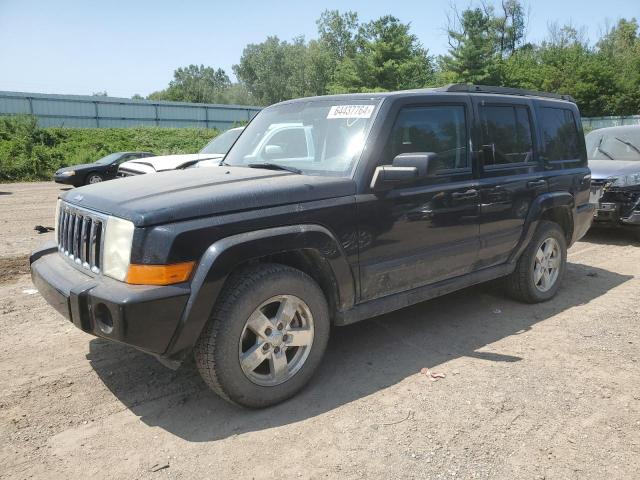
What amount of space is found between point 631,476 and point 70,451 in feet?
9.52

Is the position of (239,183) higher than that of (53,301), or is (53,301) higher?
(239,183)

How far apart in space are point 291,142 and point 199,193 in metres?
1.28

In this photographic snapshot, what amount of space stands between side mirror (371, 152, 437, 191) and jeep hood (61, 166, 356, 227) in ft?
0.68

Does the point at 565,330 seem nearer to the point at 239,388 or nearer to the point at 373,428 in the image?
the point at 373,428

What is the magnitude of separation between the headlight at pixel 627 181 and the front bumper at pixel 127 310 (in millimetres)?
7372

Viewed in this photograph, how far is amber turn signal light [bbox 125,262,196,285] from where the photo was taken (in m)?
2.80

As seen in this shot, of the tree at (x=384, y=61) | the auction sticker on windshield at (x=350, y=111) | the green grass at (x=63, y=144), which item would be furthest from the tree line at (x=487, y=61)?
the auction sticker on windshield at (x=350, y=111)

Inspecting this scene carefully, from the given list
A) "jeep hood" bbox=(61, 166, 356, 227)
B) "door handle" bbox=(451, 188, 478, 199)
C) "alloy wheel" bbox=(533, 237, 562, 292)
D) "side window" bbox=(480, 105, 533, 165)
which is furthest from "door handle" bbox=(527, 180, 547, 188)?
"jeep hood" bbox=(61, 166, 356, 227)

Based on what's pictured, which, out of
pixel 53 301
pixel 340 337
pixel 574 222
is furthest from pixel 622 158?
pixel 53 301

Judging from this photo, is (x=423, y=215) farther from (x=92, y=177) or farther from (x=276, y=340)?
(x=92, y=177)

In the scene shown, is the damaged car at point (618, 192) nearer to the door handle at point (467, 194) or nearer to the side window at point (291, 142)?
the door handle at point (467, 194)

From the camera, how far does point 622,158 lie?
8.95 m

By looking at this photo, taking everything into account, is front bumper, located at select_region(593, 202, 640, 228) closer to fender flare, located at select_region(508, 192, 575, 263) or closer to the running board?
fender flare, located at select_region(508, 192, 575, 263)

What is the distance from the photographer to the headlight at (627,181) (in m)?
7.95
